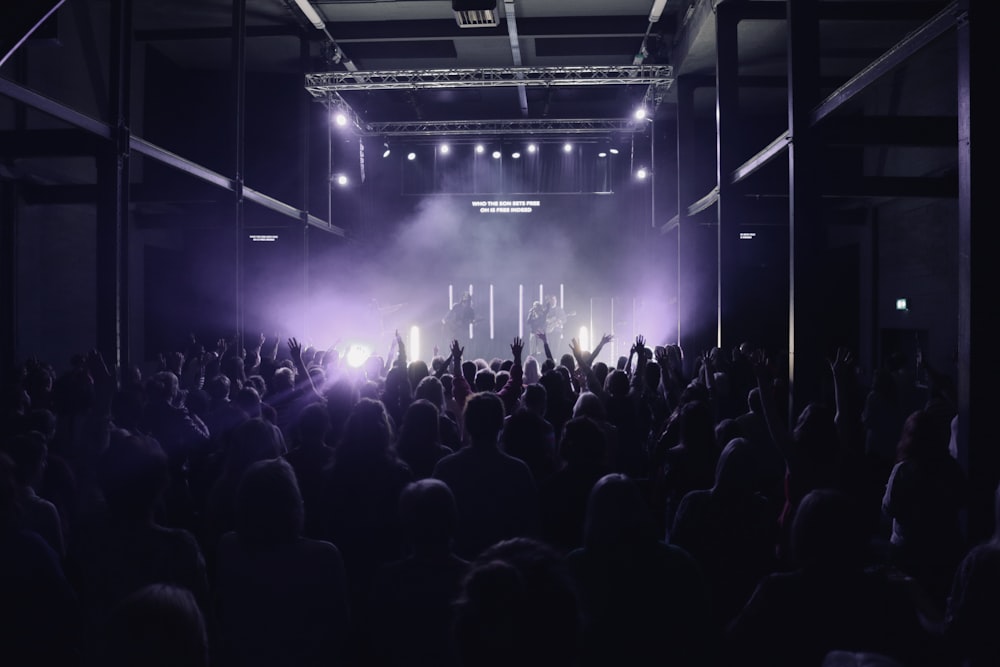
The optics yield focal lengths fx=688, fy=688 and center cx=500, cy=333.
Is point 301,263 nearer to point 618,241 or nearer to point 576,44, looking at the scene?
point 576,44

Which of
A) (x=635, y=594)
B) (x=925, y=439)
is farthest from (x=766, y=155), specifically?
(x=635, y=594)

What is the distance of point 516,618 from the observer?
4.01ft

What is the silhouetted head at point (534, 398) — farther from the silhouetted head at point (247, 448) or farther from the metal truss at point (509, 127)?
the metal truss at point (509, 127)

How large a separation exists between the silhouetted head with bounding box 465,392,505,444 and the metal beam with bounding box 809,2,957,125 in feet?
12.0

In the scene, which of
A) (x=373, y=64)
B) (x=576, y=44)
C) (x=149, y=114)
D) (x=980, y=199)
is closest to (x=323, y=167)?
(x=373, y=64)

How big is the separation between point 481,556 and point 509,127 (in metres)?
17.1

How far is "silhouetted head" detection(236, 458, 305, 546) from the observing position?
7.00 feet

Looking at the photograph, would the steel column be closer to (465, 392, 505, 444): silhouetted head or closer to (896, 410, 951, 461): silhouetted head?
(896, 410, 951, 461): silhouetted head

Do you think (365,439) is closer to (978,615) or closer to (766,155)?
(978,615)

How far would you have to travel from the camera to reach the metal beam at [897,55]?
4449 mm

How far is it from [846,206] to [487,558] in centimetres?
1428

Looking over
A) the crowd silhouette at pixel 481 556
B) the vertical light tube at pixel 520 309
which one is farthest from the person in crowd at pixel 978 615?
the vertical light tube at pixel 520 309

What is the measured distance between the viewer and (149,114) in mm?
14352

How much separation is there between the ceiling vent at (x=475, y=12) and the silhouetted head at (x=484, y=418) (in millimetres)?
7363
